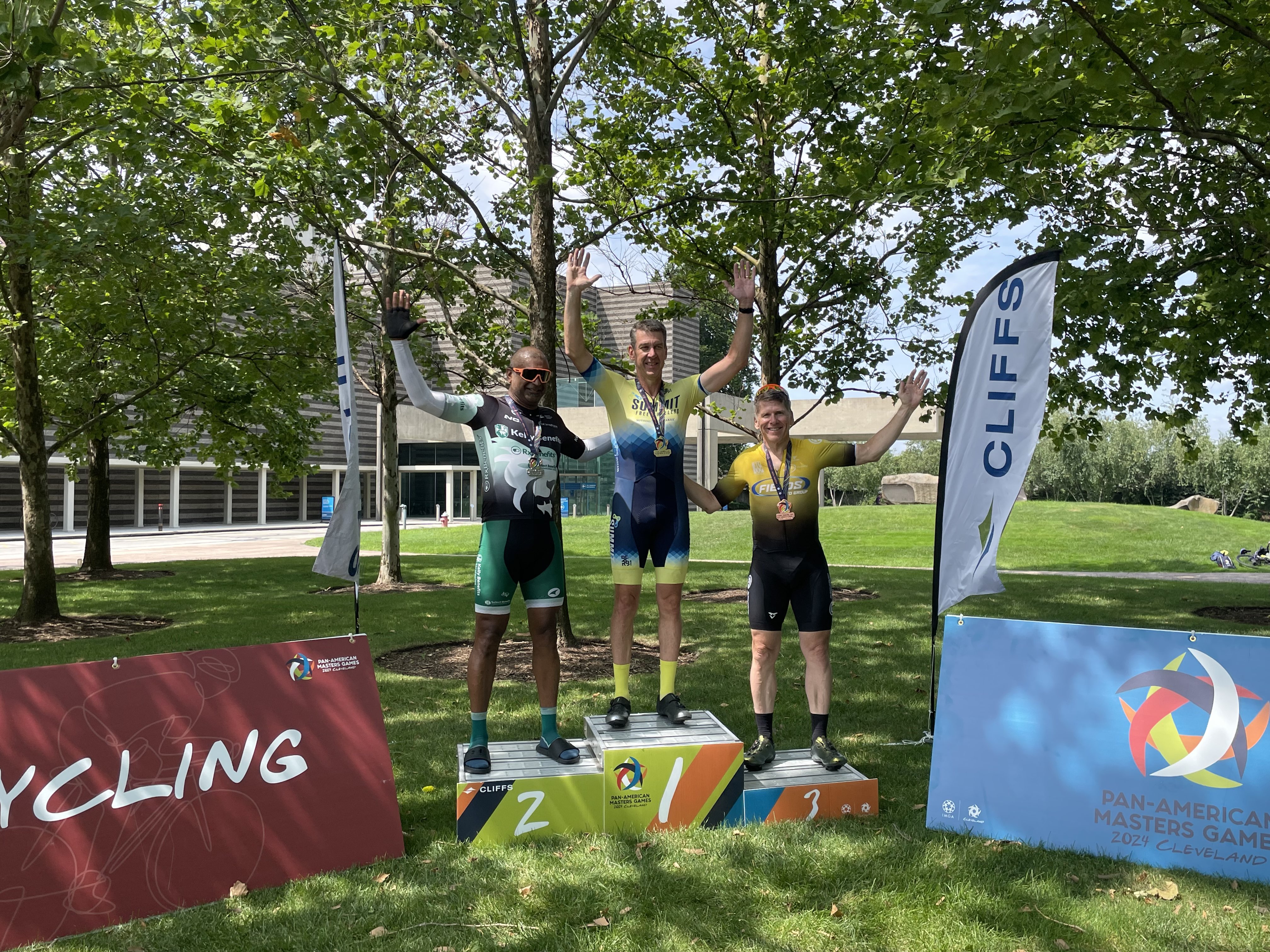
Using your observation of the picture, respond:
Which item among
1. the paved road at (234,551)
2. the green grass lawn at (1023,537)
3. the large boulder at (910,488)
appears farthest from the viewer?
the large boulder at (910,488)

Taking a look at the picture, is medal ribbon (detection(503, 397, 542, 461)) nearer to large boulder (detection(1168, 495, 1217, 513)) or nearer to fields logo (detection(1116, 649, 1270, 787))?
fields logo (detection(1116, 649, 1270, 787))

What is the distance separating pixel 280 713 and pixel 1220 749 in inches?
158

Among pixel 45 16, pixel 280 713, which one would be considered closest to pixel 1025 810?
pixel 280 713

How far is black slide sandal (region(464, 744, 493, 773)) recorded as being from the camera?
13.6ft

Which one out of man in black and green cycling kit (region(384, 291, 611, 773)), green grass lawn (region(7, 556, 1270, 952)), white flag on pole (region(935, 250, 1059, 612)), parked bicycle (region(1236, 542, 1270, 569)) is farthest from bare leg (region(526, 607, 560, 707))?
parked bicycle (region(1236, 542, 1270, 569))

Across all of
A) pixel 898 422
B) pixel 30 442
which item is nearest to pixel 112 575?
pixel 30 442

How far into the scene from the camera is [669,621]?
4832mm

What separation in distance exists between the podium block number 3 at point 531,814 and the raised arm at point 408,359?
5.87 feet

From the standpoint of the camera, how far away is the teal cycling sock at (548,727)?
443cm

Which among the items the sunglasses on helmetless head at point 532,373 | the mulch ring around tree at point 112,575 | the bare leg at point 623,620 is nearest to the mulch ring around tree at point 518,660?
the bare leg at point 623,620

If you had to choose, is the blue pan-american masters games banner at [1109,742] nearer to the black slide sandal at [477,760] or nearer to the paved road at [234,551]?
the black slide sandal at [477,760]

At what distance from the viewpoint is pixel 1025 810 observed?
3977 millimetres

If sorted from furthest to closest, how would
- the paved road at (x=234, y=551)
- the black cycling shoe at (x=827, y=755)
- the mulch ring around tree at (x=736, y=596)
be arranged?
1. the paved road at (x=234, y=551)
2. the mulch ring around tree at (x=736, y=596)
3. the black cycling shoe at (x=827, y=755)

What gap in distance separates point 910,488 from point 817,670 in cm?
6067
